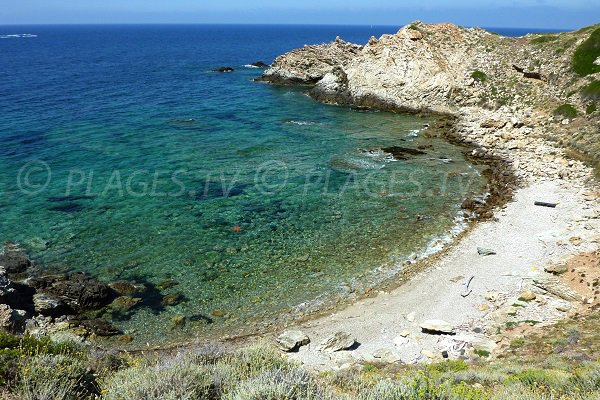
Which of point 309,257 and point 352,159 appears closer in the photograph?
point 309,257

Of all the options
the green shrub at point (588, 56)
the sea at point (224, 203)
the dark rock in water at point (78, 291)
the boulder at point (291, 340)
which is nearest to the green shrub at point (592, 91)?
the green shrub at point (588, 56)

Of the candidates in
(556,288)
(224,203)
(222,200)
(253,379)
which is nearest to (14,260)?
(224,203)

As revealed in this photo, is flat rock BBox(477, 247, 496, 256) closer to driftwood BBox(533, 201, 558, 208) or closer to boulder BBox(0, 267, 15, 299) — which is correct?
driftwood BBox(533, 201, 558, 208)

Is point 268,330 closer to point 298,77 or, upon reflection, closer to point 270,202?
point 270,202

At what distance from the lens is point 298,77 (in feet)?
270

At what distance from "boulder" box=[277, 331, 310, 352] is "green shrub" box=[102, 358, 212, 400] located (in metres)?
7.15

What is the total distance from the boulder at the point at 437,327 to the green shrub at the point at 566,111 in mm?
34438

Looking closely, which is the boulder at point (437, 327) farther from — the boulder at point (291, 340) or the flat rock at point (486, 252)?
the flat rock at point (486, 252)

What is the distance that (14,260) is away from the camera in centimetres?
2312

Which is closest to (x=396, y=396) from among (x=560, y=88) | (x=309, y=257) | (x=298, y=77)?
(x=309, y=257)

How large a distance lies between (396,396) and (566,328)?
35.4ft

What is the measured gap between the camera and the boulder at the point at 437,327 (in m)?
17.7

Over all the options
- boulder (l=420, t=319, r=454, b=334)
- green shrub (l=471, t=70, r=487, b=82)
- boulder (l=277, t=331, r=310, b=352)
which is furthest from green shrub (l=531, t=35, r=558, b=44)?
boulder (l=277, t=331, r=310, b=352)

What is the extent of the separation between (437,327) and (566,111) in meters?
35.9
